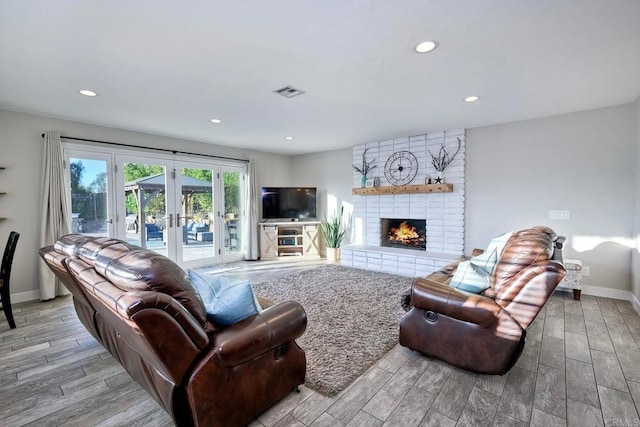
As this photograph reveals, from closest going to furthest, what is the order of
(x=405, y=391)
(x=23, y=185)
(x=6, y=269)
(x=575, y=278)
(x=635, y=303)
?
(x=405, y=391) < (x=6, y=269) < (x=635, y=303) < (x=575, y=278) < (x=23, y=185)

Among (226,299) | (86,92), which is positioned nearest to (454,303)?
(226,299)

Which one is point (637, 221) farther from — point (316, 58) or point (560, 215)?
point (316, 58)

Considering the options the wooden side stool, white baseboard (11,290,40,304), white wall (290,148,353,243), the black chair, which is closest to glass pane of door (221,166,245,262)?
white wall (290,148,353,243)

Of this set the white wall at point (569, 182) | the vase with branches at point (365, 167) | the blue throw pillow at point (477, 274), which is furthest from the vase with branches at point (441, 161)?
the blue throw pillow at point (477, 274)

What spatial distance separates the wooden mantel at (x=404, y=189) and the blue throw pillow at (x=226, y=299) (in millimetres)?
4029

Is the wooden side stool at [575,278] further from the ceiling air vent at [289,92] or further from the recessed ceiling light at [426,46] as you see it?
the ceiling air vent at [289,92]

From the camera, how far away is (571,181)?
3.94 metres

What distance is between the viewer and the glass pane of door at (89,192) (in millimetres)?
4246

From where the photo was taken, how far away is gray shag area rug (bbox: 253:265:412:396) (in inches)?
86.7

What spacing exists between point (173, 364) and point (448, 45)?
8.82ft

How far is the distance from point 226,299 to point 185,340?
307 millimetres

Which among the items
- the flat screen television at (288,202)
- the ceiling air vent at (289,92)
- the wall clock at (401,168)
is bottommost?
the flat screen television at (288,202)

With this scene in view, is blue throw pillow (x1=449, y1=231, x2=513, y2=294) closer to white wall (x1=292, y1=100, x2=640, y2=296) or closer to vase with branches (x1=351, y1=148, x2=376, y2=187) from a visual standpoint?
white wall (x1=292, y1=100, x2=640, y2=296)

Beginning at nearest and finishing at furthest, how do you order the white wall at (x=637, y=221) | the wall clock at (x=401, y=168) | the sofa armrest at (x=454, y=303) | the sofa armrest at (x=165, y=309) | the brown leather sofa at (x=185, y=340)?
the sofa armrest at (x=165, y=309), the brown leather sofa at (x=185, y=340), the sofa armrest at (x=454, y=303), the white wall at (x=637, y=221), the wall clock at (x=401, y=168)
